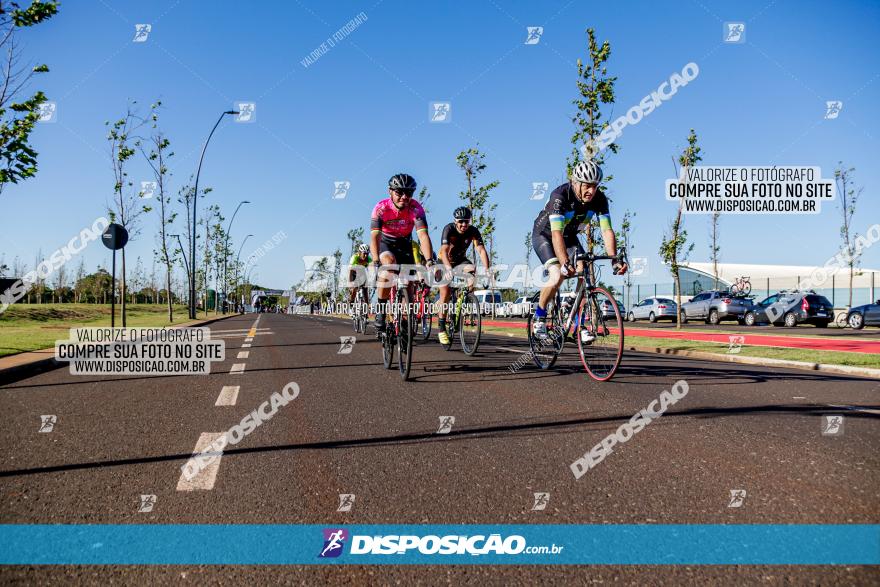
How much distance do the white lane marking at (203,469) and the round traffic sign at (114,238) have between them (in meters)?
12.2

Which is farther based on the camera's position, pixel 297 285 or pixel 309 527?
pixel 297 285

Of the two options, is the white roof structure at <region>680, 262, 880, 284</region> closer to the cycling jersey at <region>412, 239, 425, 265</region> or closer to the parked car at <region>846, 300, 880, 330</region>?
the parked car at <region>846, 300, 880, 330</region>

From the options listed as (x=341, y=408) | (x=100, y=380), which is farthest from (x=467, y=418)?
(x=100, y=380)

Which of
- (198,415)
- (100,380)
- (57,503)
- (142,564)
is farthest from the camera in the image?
(100,380)

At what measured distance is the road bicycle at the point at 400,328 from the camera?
7.38 metres

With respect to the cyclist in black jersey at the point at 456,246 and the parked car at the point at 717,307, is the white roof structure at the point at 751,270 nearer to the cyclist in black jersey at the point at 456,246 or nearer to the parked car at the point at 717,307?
the parked car at the point at 717,307

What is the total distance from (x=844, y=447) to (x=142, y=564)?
392 centimetres

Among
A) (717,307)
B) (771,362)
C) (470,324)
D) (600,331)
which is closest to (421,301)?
(470,324)

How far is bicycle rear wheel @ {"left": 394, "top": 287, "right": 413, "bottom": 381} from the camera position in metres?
7.22

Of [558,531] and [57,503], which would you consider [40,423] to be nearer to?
[57,503]

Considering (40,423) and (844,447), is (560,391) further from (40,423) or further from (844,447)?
(40,423)

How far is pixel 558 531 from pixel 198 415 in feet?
11.9

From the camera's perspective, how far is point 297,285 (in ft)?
474

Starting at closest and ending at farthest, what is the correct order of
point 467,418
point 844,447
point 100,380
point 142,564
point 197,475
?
point 142,564 < point 197,475 < point 844,447 < point 467,418 < point 100,380
